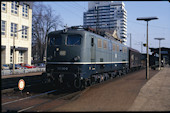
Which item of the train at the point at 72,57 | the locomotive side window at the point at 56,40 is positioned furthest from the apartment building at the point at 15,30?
the train at the point at 72,57

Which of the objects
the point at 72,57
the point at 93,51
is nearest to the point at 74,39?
the point at 72,57

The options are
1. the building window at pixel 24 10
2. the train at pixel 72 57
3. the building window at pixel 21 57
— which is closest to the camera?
the train at pixel 72 57

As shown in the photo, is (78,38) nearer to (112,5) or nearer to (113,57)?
(113,57)

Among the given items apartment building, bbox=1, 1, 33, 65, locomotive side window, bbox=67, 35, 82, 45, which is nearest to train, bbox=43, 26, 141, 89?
locomotive side window, bbox=67, 35, 82, 45

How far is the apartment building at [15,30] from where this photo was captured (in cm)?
4209

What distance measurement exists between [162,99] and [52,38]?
8175mm

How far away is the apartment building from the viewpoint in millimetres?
42094

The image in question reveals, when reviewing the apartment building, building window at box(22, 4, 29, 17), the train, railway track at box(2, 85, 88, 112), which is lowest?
railway track at box(2, 85, 88, 112)

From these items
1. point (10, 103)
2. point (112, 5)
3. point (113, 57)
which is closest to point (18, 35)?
point (113, 57)

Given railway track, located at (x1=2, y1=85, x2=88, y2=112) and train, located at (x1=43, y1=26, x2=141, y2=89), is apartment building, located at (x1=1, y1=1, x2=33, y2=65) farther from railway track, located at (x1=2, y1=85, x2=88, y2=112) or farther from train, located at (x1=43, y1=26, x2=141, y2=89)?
railway track, located at (x1=2, y1=85, x2=88, y2=112)

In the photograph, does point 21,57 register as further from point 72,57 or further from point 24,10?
point 72,57

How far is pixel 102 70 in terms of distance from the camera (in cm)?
1680

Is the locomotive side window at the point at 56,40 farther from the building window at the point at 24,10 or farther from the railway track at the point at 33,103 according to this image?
the building window at the point at 24,10

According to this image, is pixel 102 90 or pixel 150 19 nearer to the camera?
pixel 102 90
